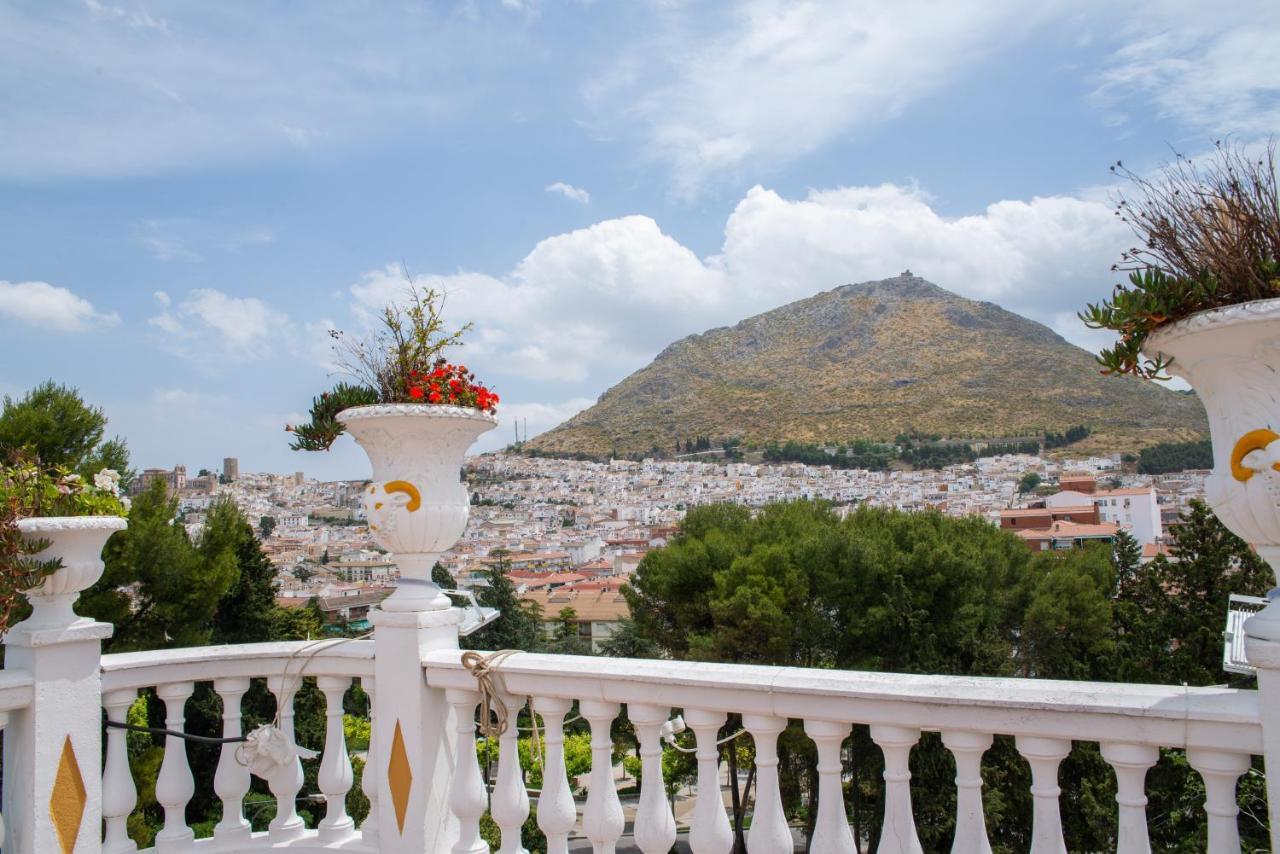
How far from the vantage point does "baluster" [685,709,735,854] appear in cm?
217

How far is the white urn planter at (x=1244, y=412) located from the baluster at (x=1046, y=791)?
1.42 feet

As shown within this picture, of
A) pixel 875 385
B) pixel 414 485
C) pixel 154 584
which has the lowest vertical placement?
pixel 154 584

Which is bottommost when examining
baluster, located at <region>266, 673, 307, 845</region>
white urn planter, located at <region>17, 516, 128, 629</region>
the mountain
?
baluster, located at <region>266, 673, 307, 845</region>

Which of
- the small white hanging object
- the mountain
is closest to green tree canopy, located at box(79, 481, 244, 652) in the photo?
the small white hanging object

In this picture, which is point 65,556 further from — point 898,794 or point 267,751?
point 898,794

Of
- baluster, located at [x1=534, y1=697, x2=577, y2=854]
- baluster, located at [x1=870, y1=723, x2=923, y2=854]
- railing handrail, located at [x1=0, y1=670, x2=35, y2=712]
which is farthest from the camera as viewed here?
railing handrail, located at [x1=0, y1=670, x2=35, y2=712]

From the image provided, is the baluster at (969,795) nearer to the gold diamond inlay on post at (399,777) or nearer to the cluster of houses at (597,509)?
the gold diamond inlay on post at (399,777)

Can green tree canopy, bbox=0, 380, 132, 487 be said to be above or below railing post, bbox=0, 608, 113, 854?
above

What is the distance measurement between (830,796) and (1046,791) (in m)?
0.47

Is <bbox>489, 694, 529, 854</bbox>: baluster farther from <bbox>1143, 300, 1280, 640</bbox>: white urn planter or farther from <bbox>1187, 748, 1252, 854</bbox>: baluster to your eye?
<bbox>1143, 300, 1280, 640</bbox>: white urn planter

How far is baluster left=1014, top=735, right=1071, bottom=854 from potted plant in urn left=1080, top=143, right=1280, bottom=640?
0.44 meters

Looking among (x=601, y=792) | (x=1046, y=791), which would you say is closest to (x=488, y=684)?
(x=601, y=792)

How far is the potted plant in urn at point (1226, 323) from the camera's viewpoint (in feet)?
5.12

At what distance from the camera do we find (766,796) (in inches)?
83.2
